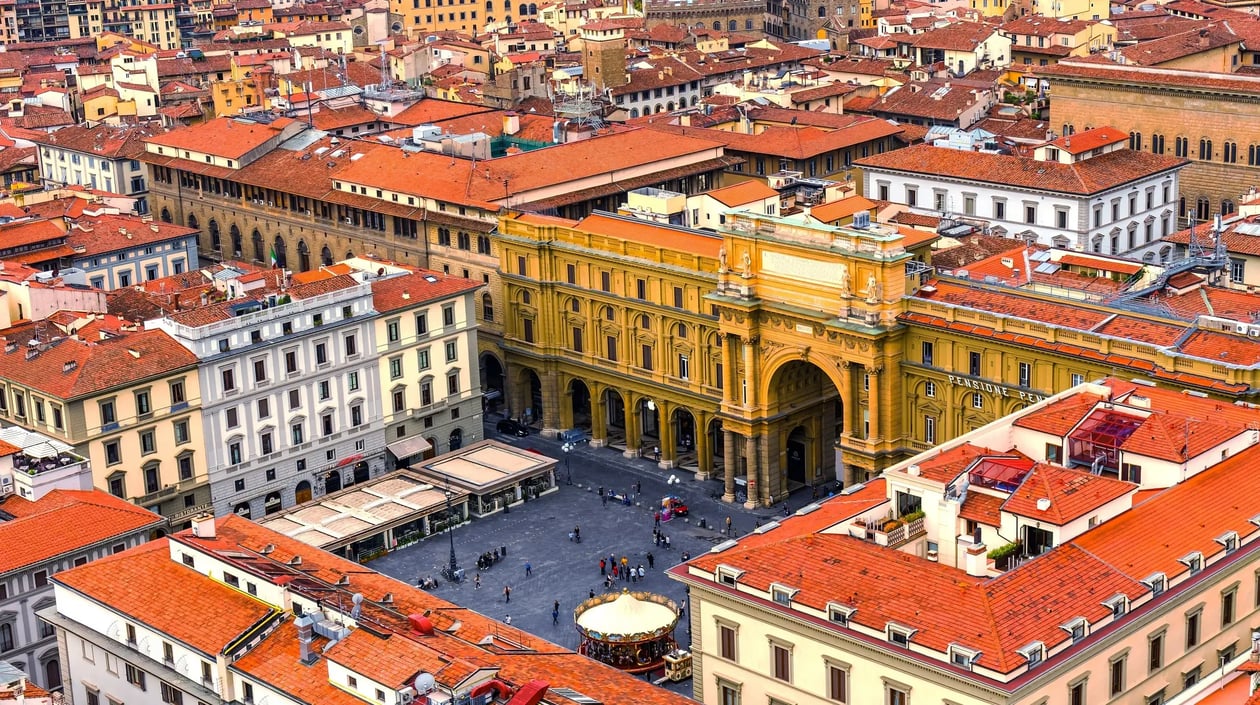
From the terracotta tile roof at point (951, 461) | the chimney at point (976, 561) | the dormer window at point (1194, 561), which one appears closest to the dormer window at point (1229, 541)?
the dormer window at point (1194, 561)

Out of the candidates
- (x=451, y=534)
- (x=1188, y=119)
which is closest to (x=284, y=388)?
(x=451, y=534)

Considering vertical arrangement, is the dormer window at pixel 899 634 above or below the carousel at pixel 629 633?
above

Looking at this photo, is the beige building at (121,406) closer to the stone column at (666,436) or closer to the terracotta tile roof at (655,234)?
the stone column at (666,436)

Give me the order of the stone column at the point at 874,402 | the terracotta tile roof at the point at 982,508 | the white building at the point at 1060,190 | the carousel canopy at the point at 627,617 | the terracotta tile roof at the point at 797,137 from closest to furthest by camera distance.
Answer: the terracotta tile roof at the point at 982,508
the carousel canopy at the point at 627,617
the stone column at the point at 874,402
the white building at the point at 1060,190
the terracotta tile roof at the point at 797,137

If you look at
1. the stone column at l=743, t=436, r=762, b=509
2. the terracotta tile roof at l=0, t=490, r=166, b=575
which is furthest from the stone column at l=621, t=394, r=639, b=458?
the terracotta tile roof at l=0, t=490, r=166, b=575

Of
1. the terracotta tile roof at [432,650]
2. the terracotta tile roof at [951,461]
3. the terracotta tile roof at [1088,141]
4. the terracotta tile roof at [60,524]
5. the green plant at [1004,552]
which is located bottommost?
the terracotta tile roof at [60,524]

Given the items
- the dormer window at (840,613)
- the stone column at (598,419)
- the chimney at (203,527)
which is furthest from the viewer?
the stone column at (598,419)

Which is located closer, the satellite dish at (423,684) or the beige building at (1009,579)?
the satellite dish at (423,684)

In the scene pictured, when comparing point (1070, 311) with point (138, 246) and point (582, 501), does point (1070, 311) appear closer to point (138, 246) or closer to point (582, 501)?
point (582, 501)
